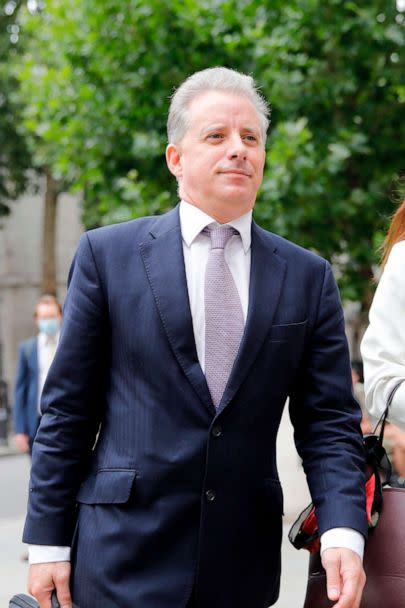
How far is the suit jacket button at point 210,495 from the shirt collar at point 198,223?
0.61 meters

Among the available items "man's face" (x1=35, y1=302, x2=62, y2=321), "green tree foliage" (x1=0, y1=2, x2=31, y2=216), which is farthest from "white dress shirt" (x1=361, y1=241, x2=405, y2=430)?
"green tree foliage" (x1=0, y1=2, x2=31, y2=216)

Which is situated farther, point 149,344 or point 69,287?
point 69,287

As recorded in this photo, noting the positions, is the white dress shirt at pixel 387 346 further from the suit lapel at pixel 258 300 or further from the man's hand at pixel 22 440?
the man's hand at pixel 22 440

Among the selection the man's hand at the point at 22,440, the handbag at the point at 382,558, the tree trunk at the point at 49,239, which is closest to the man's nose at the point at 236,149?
the handbag at the point at 382,558

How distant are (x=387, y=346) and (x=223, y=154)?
0.66 meters

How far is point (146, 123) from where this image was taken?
13.1 m

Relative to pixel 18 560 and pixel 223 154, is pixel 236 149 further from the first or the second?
pixel 18 560

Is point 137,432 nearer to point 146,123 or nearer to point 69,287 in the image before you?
point 69,287

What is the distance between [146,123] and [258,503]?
35.3 ft

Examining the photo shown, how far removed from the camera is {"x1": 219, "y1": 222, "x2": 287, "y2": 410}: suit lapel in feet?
8.61

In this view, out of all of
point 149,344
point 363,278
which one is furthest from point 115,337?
point 363,278

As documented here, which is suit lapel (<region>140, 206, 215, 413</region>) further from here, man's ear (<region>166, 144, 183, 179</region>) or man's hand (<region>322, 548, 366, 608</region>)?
man's hand (<region>322, 548, 366, 608</region>)

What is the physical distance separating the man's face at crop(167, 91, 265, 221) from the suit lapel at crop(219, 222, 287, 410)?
0.13m

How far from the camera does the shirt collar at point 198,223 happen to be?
276 centimetres
